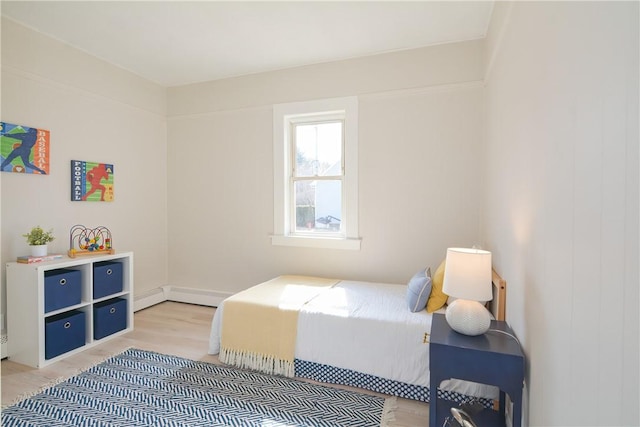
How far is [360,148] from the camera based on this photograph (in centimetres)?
331

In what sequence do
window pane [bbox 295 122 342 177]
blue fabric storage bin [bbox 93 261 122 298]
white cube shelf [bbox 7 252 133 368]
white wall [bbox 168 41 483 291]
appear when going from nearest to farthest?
white cube shelf [bbox 7 252 133 368], blue fabric storage bin [bbox 93 261 122 298], white wall [bbox 168 41 483 291], window pane [bbox 295 122 342 177]

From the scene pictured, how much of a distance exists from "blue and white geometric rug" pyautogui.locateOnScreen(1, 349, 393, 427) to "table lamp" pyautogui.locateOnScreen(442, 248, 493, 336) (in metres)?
0.79

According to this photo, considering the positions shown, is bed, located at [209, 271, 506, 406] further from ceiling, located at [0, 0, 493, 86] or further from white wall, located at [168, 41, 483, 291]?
ceiling, located at [0, 0, 493, 86]

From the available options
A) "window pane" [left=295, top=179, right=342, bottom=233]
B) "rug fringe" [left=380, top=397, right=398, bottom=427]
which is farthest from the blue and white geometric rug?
"window pane" [left=295, top=179, right=342, bottom=233]

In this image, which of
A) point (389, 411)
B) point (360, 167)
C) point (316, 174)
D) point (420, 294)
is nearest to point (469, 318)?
point (420, 294)

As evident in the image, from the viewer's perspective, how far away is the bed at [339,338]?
6.75ft

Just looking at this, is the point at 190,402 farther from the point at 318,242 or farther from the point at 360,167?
the point at 360,167

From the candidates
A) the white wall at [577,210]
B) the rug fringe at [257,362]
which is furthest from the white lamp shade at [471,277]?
the rug fringe at [257,362]

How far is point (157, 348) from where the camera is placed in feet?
9.21

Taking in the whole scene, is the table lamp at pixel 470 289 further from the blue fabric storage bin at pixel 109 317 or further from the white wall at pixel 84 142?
the white wall at pixel 84 142

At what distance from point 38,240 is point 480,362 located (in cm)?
334

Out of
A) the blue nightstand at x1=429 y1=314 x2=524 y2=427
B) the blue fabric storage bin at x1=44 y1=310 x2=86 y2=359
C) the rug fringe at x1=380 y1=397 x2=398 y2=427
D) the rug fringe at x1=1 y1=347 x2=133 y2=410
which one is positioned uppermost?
the blue nightstand at x1=429 y1=314 x2=524 y2=427

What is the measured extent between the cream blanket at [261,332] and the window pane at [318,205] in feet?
3.57

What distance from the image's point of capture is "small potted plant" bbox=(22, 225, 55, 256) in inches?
103
